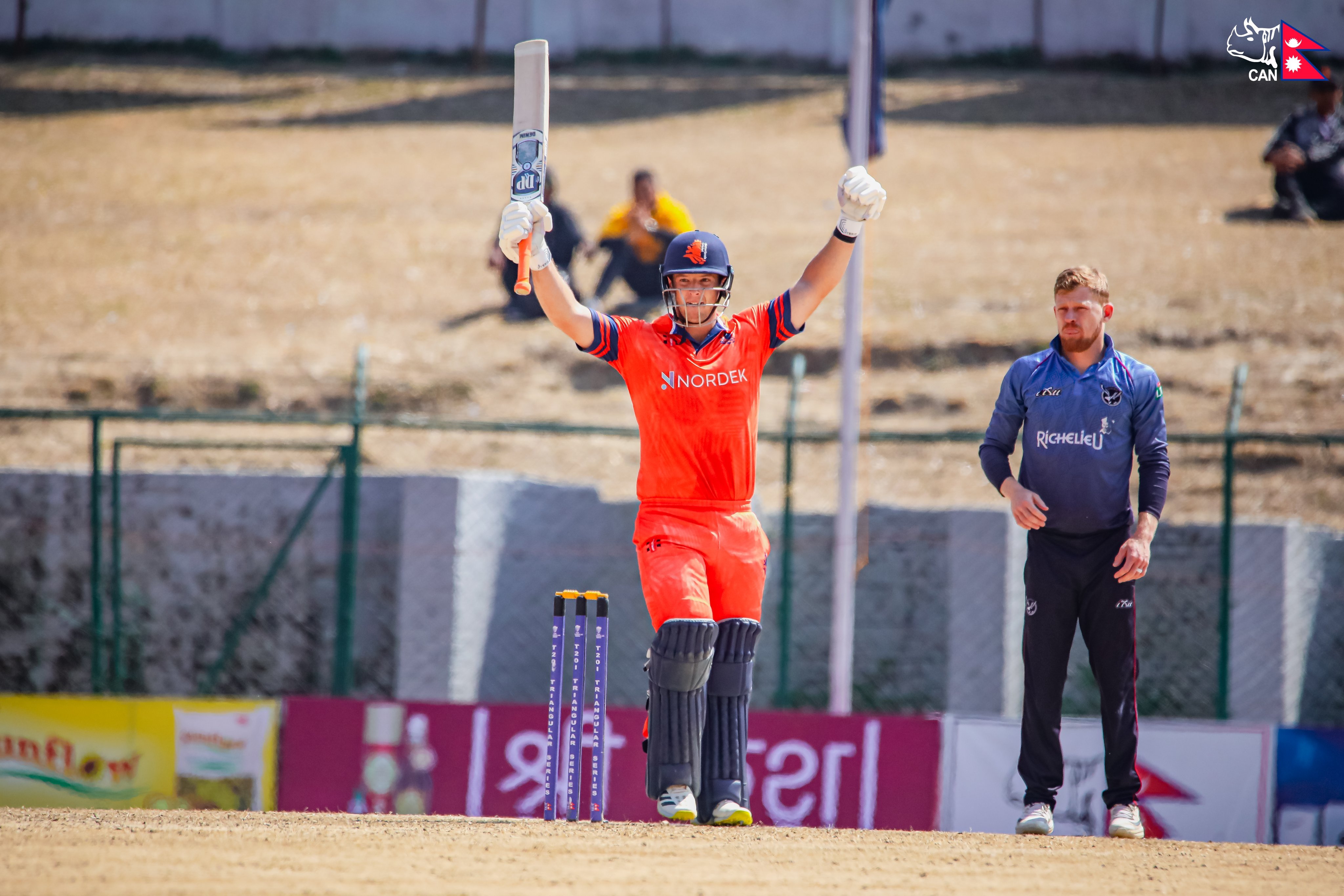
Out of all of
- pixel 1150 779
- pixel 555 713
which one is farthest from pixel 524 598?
pixel 555 713

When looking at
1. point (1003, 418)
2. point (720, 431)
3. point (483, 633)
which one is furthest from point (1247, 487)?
point (720, 431)

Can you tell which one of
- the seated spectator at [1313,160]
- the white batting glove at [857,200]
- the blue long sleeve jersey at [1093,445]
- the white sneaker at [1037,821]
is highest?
the seated spectator at [1313,160]

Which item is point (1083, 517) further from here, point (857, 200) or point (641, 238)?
point (641, 238)

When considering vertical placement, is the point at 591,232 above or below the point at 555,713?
above

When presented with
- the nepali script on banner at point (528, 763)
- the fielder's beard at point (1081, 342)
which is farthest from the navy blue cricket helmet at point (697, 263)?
the nepali script on banner at point (528, 763)

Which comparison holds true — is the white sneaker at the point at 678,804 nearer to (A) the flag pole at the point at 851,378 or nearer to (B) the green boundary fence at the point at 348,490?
(A) the flag pole at the point at 851,378

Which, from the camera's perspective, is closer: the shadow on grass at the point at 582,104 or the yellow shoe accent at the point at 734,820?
the yellow shoe accent at the point at 734,820

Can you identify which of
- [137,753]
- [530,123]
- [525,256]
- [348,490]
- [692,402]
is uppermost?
[530,123]

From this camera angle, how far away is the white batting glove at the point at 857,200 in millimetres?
5184

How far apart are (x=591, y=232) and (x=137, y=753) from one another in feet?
37.0

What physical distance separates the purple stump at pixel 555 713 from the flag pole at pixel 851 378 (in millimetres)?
3797

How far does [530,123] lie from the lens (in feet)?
17.6

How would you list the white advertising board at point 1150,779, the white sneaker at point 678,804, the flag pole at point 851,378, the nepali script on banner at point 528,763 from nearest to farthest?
1. the white sneaker at point 678,804
2. the white advertising board at point 1150,779
3. the nepali script on banner at point 528,763
4. the flag pole at point 851,378

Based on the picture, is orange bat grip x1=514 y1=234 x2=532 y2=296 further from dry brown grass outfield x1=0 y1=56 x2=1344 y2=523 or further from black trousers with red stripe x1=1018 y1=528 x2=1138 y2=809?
dry brown grass outfield x1=0 y1=56 x2=1344 y2=523
